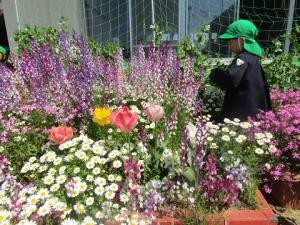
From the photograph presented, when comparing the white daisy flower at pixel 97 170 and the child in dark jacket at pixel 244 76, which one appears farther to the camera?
the child in dark jacket at pixel 244 76

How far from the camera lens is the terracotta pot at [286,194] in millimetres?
2282

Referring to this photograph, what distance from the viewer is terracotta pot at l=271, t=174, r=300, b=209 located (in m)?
2.28

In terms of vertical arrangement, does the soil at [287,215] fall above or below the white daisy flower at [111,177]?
below

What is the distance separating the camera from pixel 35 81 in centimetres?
244

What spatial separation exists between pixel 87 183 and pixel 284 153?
64.5 inches

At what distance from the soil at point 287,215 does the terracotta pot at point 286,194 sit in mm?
40

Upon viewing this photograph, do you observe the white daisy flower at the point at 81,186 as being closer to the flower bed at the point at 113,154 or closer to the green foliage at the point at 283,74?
the flower bed at the point at 113,154

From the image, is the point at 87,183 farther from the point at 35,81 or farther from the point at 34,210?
the point at 35,81

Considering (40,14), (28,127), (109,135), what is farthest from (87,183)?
(40,14)

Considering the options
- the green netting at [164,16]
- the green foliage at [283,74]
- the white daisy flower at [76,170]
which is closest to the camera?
the white daisy flower at [76,170]

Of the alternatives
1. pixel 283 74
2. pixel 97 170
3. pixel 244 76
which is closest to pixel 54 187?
pixel 97 170

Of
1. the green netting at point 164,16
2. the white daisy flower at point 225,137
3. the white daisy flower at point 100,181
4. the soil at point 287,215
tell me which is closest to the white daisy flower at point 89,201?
the white daisy flower at point 100,181

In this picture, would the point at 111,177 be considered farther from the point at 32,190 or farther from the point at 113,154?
the point at 32,190

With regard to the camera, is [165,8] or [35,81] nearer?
[35,81]
